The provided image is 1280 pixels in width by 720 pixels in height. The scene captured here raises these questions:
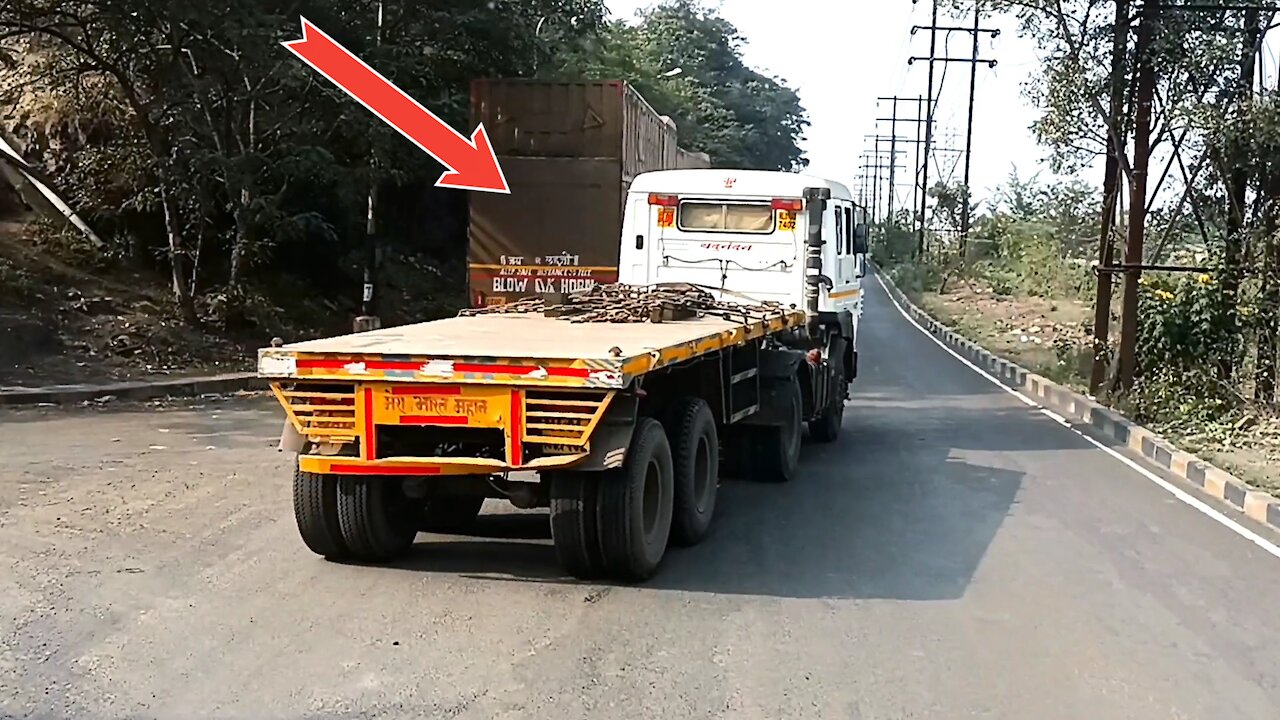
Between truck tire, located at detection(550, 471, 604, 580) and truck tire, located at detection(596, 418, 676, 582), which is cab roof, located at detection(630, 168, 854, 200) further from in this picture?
truck tire, located at detection(550, 471, 604, 580)

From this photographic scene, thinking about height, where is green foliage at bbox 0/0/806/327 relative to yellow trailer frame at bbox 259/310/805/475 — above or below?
above

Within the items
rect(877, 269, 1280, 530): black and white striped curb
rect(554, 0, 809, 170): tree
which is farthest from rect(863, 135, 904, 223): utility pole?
rect(877, 269, 1280, 530): black and white striped curb

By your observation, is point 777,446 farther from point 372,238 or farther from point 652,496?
point 372,238

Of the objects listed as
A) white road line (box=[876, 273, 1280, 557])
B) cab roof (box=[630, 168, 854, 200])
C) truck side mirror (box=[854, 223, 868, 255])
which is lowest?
white road line (box=[876, 273, 1280, 557])

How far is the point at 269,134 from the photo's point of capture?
61.6 ft

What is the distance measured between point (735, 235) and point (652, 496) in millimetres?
5030

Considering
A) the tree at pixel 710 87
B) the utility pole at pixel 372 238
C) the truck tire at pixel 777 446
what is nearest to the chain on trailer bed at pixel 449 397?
the truck tire at pixel 777 446

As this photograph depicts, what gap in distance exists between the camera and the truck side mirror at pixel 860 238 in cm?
1352

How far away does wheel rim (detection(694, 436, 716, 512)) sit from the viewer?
825 cm

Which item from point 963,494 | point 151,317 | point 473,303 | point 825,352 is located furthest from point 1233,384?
point 151,317

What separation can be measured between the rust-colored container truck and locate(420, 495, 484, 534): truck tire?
7532 mm

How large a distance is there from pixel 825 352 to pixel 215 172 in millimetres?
9220

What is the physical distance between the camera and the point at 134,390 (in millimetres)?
14547

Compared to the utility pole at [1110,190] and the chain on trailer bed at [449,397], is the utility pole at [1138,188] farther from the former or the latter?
the chain on trailer bed at [449,397]
